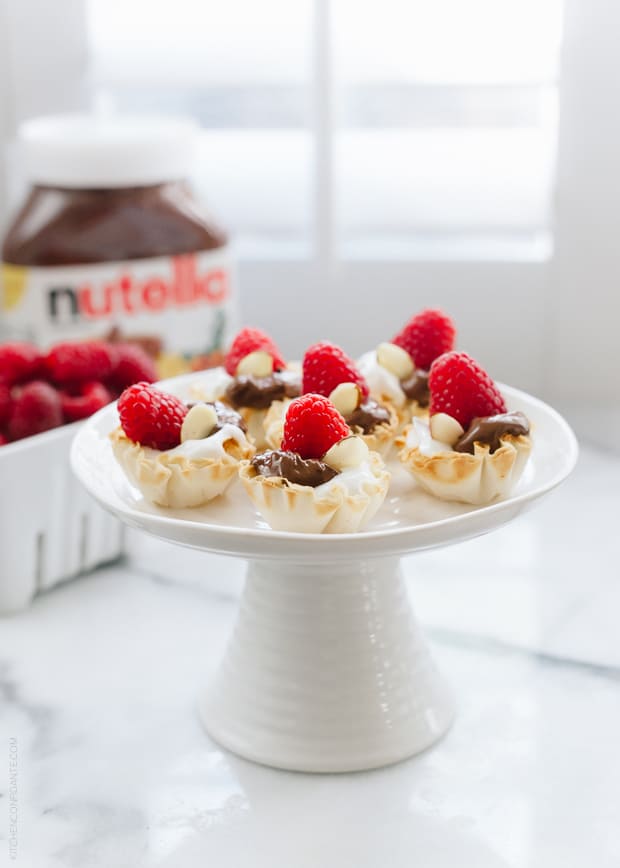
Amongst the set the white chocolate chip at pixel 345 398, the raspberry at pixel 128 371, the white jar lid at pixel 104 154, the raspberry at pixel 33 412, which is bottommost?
the raspberry at pixel 33 412

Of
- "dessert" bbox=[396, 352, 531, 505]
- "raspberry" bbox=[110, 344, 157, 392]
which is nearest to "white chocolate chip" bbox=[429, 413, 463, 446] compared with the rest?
"dessert" bbox=[396, 352, 531, 505]

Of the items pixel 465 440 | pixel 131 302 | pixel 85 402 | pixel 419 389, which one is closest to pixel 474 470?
pixel 465 440

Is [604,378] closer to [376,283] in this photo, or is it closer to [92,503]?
[376,283]

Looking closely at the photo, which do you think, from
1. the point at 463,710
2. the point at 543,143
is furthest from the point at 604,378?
the point at 463,710

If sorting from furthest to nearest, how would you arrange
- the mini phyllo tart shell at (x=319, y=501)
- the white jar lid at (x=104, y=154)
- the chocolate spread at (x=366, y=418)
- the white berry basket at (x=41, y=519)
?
the white jar lid at (x=104, y=154) < the white berry basket at (x=41, y=519) < the chocolate spread at (x=366, y=418) < the mini phyllo tart shell at (x=319, y=501)

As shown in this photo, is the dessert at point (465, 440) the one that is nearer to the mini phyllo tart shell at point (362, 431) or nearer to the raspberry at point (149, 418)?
the mini phyllo tart shell at point (362, 431)

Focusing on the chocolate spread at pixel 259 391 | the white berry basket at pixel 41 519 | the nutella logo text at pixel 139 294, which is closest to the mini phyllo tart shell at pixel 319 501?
the chocolate spread at pixel 259 391
